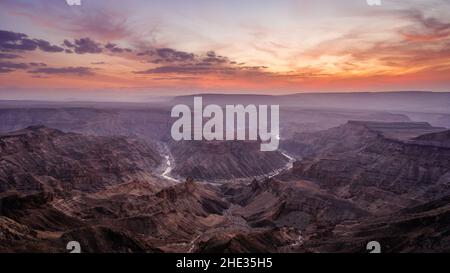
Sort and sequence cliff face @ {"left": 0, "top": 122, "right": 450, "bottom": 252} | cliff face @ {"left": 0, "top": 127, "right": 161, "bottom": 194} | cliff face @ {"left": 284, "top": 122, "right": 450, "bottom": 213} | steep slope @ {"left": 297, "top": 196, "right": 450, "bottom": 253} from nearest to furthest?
steep slope @ {"left": 297, "top": 196, "right": 450, "bottom": 253}, cliff face @ {"left": 0, "top": 122, "right": 450, "bottom": 252}, cliff face @ {"left": 284, "top": 122, "right": 450, "bottom": 213}, cliff face @ {"left": 0, "top": 127, "right": 161, "bottom": 194}

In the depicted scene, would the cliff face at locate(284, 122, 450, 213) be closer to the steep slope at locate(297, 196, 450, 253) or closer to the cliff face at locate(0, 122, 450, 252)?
the cliff face at locate(0, 122, 450, 252)

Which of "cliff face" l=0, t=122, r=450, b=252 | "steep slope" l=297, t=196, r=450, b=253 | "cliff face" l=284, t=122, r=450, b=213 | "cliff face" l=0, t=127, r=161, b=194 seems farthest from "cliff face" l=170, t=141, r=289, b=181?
"steep slope" l=297, t=196, r=450, b=253

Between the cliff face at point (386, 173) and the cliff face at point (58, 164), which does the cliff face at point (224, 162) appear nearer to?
the cliff face at point (58, 164)

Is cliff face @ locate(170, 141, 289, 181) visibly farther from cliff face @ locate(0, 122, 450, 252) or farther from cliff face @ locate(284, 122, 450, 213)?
cliff face @ locate(284, 122, 450, 213)

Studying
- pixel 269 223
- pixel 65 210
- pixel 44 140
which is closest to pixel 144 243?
pixel 65 210

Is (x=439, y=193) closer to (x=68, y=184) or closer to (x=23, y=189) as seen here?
(x=68, y=184)

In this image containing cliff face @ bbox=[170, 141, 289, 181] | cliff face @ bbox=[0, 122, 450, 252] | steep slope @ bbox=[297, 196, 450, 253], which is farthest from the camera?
cliff face @ bbox=[170, 141, 289, 181]

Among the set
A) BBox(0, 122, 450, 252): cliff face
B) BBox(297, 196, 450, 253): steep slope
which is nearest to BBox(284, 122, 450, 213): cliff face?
BBox(0, 122, 450, 252): cliff face

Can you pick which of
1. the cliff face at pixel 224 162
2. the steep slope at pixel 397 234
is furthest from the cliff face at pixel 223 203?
the cliff face at pixel 224 162

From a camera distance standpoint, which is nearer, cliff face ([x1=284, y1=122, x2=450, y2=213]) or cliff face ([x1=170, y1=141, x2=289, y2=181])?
cliff face ([x1=284, y1=122, x2=450, y2=213])
